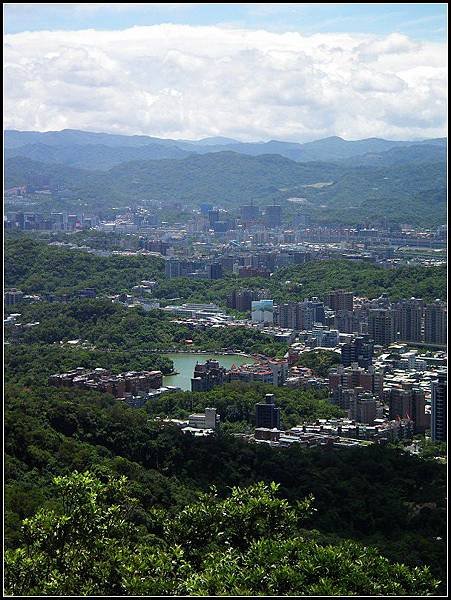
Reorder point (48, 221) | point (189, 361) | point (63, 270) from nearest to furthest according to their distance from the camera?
point (189, 361) → point (63, 270) → point (48, 221)

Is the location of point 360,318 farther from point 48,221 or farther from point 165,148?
point 165,148

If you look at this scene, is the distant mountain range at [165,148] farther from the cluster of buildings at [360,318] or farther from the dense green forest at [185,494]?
the dense green forest at [185,494]

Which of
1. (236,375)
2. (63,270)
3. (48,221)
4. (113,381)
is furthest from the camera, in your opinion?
(48,221)

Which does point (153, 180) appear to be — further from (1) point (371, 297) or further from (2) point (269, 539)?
(2) point (269, 539)

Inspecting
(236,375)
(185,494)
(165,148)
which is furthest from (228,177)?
(185,494)

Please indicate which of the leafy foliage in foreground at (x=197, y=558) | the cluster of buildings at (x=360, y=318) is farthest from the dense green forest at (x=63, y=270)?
the leafy foliage in foreground at (x=197, y=558)

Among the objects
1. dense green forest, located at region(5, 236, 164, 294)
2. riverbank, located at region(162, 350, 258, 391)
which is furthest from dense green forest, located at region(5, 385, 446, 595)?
dense green forest, located at region(5, 236, 164, 294)

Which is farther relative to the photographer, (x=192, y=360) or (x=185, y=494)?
(x=192, y=360)

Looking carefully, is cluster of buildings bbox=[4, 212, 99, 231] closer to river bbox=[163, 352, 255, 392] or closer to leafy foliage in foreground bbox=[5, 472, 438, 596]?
river bbox=[163, 352, 255, 392]
